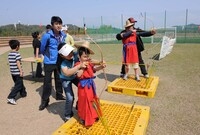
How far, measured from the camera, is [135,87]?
5.80 m

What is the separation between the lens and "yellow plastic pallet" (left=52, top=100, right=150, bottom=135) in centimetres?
345

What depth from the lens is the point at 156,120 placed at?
4.14 meters

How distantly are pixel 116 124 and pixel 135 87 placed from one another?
7.27 feet

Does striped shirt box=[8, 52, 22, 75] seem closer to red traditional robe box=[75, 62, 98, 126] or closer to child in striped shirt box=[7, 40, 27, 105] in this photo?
child in striped shirt box=[7, 40, 27, 105]

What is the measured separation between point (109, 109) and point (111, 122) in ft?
1.84

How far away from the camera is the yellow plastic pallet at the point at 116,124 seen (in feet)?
11.3

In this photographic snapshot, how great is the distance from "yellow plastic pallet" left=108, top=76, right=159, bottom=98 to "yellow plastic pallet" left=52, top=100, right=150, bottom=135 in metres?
1.22

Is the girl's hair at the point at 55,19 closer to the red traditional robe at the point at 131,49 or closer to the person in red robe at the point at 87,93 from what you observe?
the person in red robe at the point at 87,93

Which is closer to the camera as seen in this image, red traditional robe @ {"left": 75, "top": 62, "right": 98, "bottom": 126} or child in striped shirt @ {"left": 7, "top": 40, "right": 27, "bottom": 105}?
red traditional robe @ {"left": 75, "top": 62, "right": 98, "bottom": 126}

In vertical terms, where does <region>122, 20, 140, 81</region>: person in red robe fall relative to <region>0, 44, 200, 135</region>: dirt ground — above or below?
above

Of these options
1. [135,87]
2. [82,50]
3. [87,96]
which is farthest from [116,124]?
[135,87]

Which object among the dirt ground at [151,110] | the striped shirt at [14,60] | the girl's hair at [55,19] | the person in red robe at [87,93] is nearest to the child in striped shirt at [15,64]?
the striped shirt at [14,60]

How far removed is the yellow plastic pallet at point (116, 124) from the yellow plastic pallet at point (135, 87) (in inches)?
47.9

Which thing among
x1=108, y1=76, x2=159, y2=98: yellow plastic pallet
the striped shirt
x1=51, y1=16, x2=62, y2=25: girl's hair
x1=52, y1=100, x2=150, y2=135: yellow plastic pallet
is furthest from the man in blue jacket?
x1=108, y1=76, x2=159, y2=98: yellow plastic pallet
